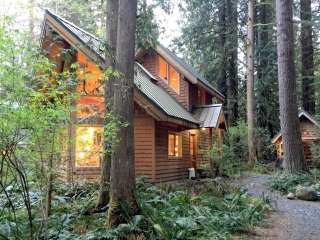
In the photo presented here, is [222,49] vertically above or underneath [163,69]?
above

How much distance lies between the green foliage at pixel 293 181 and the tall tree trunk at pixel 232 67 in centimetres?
1293

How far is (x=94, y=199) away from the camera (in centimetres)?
662

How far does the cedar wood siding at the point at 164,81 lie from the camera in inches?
631

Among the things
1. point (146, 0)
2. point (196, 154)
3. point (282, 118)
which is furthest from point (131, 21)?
point (196, 154)

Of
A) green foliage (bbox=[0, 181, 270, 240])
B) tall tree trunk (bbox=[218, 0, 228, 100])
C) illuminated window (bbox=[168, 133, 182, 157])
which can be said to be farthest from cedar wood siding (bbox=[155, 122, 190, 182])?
tall tree trunk (bbox=[218, 0, 228, 100])

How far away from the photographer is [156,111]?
11.1m

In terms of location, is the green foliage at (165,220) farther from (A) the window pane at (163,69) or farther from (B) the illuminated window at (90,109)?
(A) the window pane at (163,69)

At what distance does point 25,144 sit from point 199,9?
69.7ft

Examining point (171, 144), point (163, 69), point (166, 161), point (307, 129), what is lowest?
point (166, 161)

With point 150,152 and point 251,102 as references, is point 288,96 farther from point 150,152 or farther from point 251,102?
point 251,102

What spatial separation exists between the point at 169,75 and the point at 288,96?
682cm

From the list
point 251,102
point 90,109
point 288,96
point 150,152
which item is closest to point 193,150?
point 251,102

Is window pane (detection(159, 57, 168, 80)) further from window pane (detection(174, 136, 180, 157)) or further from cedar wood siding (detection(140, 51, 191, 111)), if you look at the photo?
window pane (detection(174, 136, 180, 157))

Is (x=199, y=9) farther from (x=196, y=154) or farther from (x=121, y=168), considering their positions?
(x=121, y=168)
